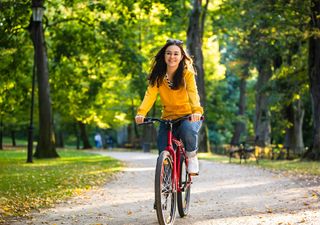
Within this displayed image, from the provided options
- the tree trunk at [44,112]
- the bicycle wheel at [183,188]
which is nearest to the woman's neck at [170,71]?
the bicycle wheel at [183,188]

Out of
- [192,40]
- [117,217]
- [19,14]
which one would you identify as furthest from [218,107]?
[117,217]

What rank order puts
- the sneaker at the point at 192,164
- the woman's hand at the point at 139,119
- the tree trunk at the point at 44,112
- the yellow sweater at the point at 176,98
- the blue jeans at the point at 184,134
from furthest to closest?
Answer: 1. the tree trunk at the point at 44,112
2. the sneaker at the point at 192,164
3. the blue jeans at the point at 184,134
4. the yellow sweater at the point at 176,98
5. the woman's hand at the point at 139,119

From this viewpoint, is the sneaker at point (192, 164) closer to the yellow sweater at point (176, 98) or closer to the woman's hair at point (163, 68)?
the yellow sweater at point (176, 98)

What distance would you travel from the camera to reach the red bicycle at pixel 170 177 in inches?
264

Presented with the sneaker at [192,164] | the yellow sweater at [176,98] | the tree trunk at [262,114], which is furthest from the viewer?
the tree trunk at [262,114]

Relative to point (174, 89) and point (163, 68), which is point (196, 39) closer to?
point (163, 68)

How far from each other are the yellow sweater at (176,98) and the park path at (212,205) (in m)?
1.40

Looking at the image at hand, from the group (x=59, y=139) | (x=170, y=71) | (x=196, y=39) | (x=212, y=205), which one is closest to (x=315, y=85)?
(x=196, y=39)

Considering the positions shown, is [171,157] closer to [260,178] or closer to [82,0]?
[260,178]

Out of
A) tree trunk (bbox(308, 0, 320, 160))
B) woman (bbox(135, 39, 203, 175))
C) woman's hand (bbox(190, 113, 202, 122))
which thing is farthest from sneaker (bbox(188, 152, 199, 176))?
tree trunk (bbox(308, 0, 320, 160))

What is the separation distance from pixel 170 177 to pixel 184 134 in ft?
2.03

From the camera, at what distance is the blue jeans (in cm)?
748

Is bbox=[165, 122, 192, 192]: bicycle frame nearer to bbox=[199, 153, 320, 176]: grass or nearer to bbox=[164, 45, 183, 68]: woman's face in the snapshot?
bbox=[164, 45, 183, 68]: woman's face

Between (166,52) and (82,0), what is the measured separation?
16988 mm
